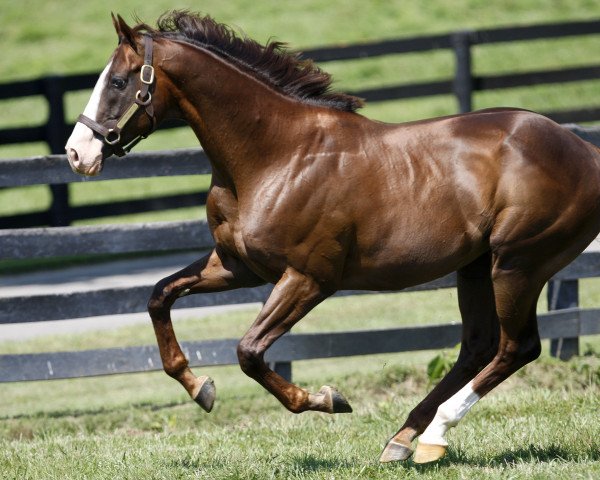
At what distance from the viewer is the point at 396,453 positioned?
512cm

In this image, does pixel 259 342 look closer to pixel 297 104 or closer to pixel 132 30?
pixel 297 104

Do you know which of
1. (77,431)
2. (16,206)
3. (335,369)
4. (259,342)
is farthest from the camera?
(16,206)

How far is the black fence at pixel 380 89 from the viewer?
Answer: 508 inches

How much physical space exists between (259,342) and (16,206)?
42.4ft

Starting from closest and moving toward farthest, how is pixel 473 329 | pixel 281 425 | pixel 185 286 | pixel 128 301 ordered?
1. pixel 185 286
2. pixel 473 329
3. pixel 281 425
4. pixel 128 301

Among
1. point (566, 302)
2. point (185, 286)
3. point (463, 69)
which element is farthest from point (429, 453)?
point (463, 69)

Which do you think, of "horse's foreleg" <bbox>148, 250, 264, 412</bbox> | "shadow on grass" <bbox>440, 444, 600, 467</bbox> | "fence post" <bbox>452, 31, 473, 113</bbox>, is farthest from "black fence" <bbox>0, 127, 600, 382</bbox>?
"fence post" <bbox>452, 31, 473, 113</bbox>

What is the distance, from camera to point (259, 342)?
16.0 feet

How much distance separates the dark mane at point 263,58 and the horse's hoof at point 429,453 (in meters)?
1.66

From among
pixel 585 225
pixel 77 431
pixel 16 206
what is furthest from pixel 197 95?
pixel 16 206

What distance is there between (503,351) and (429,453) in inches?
24.3

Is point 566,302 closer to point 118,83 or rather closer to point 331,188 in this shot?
point 331,188

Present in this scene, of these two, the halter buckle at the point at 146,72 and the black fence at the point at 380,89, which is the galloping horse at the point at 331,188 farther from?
the black fence at the point at 380,89

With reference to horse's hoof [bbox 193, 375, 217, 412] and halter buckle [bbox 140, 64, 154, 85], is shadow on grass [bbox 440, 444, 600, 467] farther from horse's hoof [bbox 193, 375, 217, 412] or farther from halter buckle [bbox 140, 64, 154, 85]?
halter buckle [bbox 140, 64, 154, 85]
